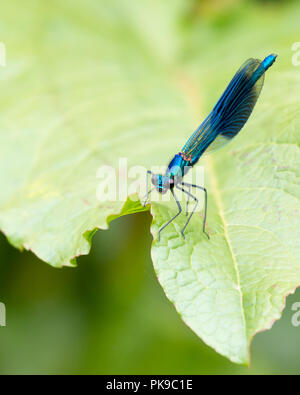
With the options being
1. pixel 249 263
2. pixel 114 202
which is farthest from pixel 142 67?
pixel 249 263
